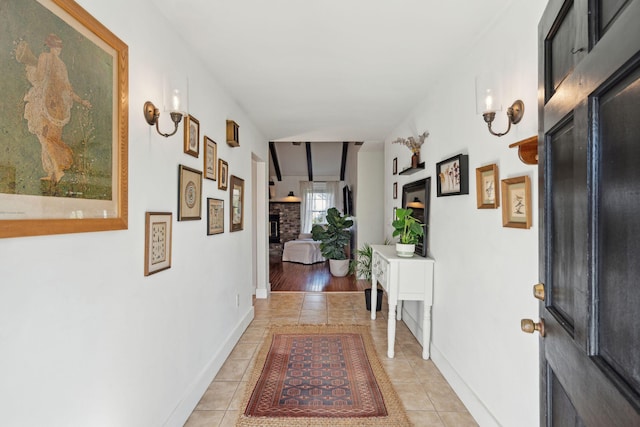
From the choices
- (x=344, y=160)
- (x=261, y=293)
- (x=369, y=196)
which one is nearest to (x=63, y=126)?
(x=261, y=293)

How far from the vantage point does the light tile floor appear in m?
2.14

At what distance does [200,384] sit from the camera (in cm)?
231

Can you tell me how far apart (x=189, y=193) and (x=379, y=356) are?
2.09 metres

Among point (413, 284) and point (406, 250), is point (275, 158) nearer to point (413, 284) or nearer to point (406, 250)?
point (406, 250)

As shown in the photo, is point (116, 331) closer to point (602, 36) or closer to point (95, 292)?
point (95, 292)

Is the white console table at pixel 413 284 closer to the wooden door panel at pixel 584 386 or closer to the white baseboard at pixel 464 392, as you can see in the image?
the white baseboard at pixel 464 392

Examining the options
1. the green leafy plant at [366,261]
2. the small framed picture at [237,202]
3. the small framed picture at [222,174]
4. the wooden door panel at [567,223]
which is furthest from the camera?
the green leafy plant at [366,261]

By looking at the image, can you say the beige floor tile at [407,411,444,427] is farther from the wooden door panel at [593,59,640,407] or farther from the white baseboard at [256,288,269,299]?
the white baseboard at [256,288,269,299]

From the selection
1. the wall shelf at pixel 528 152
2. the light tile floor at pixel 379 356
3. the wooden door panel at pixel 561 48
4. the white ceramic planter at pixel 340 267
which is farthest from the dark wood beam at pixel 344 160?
the wooden door panel at pixel 561 48

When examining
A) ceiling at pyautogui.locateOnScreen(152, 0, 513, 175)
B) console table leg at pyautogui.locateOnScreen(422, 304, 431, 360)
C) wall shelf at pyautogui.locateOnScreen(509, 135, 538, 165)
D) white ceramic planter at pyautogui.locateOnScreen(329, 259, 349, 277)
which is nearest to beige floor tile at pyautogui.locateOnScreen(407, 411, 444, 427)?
console table leg at pyautogui.locateOnScreen(422, 304, 431, 360)

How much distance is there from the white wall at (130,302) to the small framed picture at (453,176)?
5.76 ft

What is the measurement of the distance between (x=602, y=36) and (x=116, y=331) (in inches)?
68.8

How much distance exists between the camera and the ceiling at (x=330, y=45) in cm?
177

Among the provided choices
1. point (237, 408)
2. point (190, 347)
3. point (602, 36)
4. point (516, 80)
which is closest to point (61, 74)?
point (602, 36)
